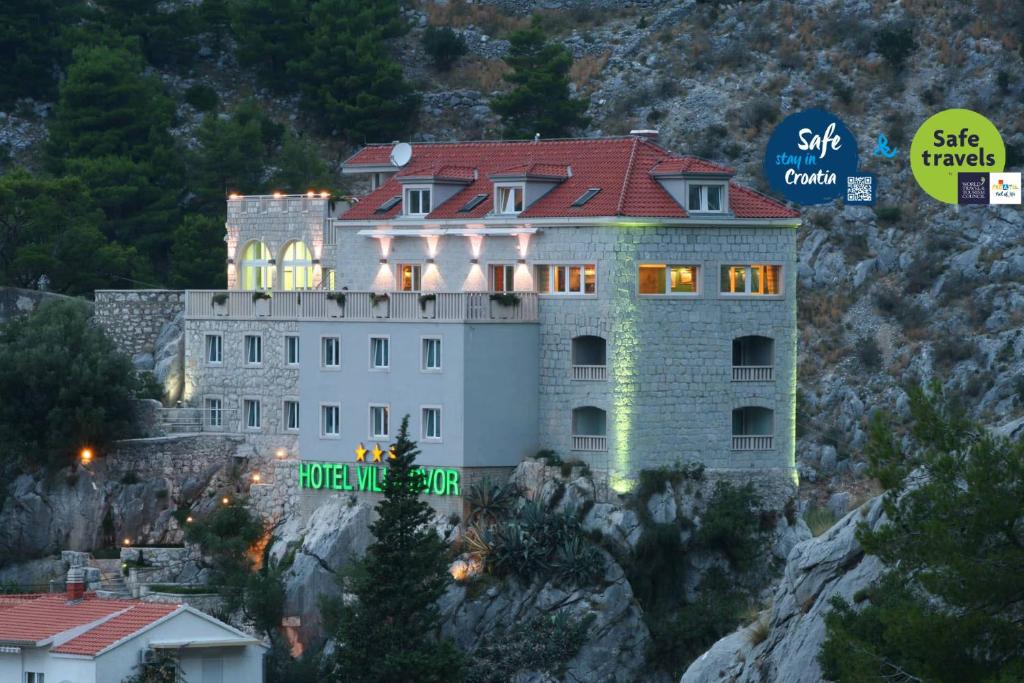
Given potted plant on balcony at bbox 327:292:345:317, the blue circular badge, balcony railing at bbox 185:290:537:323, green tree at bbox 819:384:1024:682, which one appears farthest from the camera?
the blue circular badge

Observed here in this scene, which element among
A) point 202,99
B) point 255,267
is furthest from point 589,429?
point 202,99

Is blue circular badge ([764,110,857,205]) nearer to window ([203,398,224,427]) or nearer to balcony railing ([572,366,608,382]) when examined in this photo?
window ([203,398,224,427])

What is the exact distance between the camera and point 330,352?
271ft

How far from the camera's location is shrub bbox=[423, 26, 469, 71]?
5197 inches

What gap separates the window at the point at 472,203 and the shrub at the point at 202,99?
46.4 metres

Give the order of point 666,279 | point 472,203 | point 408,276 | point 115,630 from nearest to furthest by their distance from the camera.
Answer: point 115,630
point 666,279
point 472,203
point 408,276

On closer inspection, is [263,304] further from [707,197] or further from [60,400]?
[707,197]

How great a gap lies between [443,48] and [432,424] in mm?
55869

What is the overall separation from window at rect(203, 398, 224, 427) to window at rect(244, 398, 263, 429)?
999mm

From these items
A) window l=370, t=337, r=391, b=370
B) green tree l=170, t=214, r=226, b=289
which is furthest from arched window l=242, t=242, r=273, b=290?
green tree l=170, t=214, r=226, b=289

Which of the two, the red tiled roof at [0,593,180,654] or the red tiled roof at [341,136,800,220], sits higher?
the red tiled roof at [341,136,800,220]

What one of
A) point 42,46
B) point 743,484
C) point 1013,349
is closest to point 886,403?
point 1013,349

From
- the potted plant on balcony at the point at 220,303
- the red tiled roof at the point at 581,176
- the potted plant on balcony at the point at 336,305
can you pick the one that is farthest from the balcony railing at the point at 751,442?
the potted plant on balcony at the point at 220,303

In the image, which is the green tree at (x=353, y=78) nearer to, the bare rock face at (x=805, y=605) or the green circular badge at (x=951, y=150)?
the green circular badge at (x=951, y=150)
